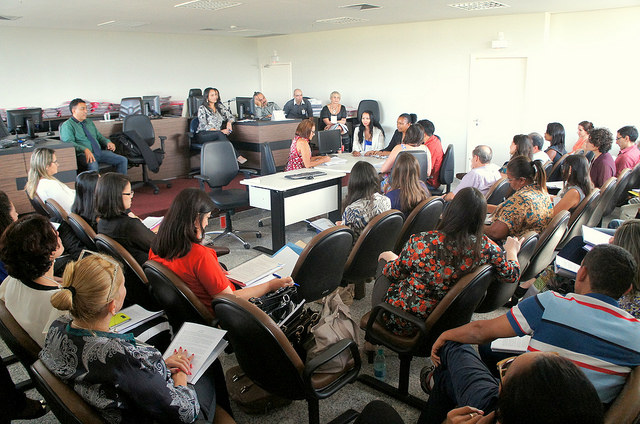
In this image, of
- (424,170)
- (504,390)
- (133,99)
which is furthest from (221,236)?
(133,99)

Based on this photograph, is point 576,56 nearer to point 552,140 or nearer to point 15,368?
point 552,140

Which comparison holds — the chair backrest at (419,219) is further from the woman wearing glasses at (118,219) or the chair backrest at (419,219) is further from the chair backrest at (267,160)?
the chair backrest at (267,160)

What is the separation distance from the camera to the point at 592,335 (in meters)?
1.45

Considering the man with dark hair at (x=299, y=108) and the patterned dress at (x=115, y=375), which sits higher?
the man with dark hair at (x=299, y=108)

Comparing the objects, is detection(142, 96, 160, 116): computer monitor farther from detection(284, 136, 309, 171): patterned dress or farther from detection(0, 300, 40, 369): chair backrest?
detection(0, 300, 40, 369): chair backrest

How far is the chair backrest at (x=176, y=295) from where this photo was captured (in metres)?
2.00

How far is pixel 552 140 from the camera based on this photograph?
19.0 feet

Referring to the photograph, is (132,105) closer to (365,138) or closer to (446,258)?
(365,138)

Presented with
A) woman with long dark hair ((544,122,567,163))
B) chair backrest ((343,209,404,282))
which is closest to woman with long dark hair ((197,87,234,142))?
woman with long dark hair ((544,122,567,163))

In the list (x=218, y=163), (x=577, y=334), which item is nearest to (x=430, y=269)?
(x=577, y=334)

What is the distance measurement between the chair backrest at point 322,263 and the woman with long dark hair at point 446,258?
1.28 feet

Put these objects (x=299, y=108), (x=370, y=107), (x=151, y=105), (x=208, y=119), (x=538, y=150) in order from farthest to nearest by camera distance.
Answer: (x=299, y=108), (x=370, y=107), (x=151, y=105), (x=208, y=119), (x=538, y=150)

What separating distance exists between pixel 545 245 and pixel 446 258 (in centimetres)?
108

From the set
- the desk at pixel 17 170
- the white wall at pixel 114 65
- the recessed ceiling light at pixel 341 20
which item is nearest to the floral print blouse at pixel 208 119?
the desk at pixel 17 170
